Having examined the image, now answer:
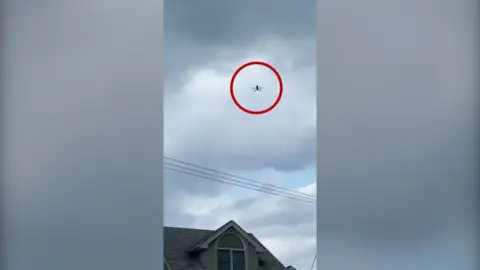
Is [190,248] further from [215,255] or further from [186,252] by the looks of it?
[215,255]

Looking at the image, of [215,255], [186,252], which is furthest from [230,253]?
[186,252]

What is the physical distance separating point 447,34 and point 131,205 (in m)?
1.16

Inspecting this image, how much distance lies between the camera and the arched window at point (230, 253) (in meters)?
2.20

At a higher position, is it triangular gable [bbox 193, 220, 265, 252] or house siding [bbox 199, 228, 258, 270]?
triangular gable [bbox 193, 220, 265, 252]

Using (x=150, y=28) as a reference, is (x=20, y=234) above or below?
below

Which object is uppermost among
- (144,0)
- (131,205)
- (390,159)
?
(144,0)

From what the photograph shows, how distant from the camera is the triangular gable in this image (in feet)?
7.03

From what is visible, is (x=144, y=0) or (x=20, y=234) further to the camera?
(x=144, y=0)

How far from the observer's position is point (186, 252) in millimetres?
2180

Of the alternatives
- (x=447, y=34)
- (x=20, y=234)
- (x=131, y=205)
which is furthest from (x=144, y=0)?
(x=447, y=34)

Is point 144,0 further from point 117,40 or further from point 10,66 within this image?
point 10,66

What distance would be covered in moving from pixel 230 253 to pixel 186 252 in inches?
7.0

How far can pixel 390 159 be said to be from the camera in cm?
203

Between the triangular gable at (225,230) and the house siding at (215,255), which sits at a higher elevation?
the triangular gable at (225,230)
